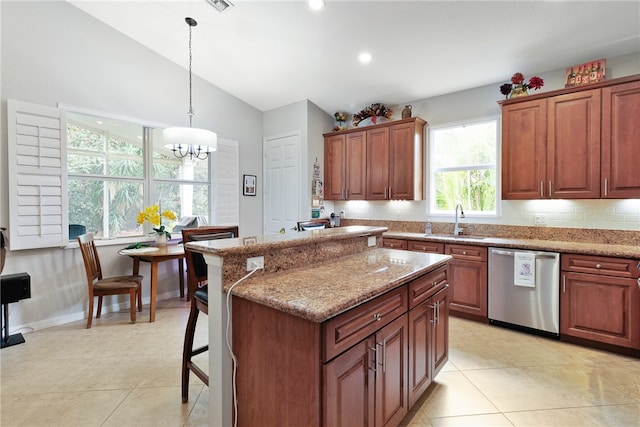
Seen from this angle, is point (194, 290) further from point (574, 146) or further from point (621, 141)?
point (621, 141)

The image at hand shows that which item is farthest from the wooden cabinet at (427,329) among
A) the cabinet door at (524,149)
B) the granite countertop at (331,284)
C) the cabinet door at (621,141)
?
the cabinet door at (621,141)

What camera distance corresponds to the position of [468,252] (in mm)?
3373

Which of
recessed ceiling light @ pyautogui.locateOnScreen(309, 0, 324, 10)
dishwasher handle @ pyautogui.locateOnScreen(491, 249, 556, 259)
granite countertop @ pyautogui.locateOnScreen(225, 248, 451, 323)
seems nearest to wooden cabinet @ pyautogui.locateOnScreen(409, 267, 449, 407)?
granite countertop @ pyautogui.locateOnScreen(225, 248, 451, 323)

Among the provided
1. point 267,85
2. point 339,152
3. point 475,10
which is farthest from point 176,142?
point 475,10

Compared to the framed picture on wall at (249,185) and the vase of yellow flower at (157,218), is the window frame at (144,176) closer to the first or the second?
the vase of yellow flower at (157,218)

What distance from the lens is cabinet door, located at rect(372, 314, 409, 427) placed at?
4.81ft

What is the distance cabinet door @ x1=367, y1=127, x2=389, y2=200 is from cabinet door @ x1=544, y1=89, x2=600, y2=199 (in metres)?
1.90

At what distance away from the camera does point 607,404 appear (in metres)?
1.97

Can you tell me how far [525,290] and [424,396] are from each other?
1.72 metres

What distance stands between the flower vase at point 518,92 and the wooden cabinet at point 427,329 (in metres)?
2.43

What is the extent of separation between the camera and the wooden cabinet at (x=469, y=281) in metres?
3.29

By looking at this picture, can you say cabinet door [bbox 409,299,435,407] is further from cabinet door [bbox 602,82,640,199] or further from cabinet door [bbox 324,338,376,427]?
cabinet door [bbox 602,82,640,199]

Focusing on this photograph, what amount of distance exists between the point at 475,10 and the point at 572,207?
231 centimetres

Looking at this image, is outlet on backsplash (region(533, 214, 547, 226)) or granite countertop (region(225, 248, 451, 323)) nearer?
granite countertop (region(225, 248, 451, 323))
